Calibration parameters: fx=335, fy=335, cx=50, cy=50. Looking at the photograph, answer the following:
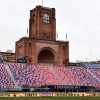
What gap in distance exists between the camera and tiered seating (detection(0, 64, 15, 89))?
228ft

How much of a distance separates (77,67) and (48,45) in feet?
33.1

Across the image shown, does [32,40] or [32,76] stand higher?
[32,40]

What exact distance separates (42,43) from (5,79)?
16413 mm

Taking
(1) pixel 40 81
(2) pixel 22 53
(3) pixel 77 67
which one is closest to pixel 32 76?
(1) pixel 40 81

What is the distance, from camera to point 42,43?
84500 millimetres

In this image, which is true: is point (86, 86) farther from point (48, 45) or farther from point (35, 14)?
point (35, 14)

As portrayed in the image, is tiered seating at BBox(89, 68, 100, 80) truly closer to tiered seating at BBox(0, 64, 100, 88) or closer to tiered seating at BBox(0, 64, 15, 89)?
tiered seating at BBox(0, 64, 100, 88)

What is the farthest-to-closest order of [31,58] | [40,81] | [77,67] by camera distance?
[77,67] < [31,58] < [40,81]

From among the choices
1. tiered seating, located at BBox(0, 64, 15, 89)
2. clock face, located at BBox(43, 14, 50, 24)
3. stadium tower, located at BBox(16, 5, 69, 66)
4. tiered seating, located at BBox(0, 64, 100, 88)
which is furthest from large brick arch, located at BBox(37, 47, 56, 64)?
tiered seating, located at BBox(0, 64, 15, 89)

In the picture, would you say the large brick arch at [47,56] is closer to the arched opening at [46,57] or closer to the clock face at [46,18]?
the arched opening at [46,57]

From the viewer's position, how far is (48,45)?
279 feet

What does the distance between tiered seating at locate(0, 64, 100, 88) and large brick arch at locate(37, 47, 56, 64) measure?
12.7 ft

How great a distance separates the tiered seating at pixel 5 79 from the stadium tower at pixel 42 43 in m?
8.34

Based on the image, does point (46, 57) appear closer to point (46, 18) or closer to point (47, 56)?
point (47, 56)
